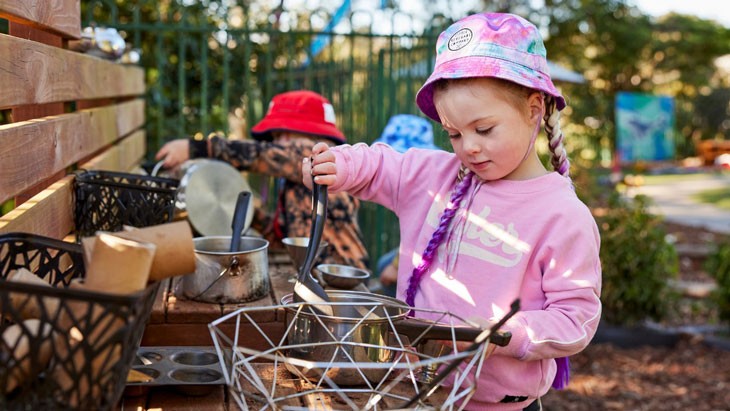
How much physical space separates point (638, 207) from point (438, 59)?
4819 mm

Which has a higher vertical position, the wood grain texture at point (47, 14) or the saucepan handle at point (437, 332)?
the wood grain texture at point (47, 14)

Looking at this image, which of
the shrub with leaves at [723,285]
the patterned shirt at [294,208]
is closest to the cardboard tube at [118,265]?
the patterned shirt at [294,208]

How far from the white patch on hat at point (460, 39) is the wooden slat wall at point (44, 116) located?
0.98 meters

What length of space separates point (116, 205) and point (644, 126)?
2326cm

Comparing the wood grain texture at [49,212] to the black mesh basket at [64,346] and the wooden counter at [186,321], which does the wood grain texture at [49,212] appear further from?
the black mesh basket at [64,346]

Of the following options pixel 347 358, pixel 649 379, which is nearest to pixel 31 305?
pixel 347 358

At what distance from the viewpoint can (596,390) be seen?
5.14m

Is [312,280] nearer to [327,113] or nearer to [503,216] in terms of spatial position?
[503,216]

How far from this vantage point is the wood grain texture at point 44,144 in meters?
1.64

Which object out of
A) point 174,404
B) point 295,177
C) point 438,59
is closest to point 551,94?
point 438,59

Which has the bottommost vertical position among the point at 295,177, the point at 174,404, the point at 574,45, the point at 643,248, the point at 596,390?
the point at 596,390

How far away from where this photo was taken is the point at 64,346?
1.05m

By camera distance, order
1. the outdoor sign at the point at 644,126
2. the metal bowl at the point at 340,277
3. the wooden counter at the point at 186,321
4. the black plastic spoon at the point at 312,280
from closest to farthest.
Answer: the black plastic spoon at the point at 312,280 → the wooden counter at the point at 186,321 → the metal bowl at the point at 340,277 → the outdoor sign at the point at 644,126

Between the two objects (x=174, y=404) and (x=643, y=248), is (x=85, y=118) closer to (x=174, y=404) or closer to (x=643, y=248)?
(x=174, y=404)
